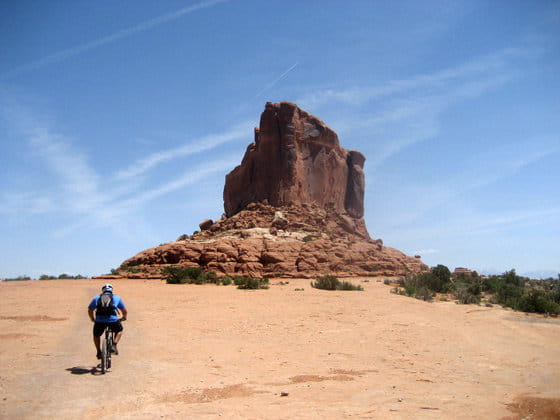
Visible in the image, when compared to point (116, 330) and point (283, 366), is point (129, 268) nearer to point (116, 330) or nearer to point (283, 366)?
point (116, 330)

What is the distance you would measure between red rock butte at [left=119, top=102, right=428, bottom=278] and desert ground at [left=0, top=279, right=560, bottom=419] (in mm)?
20231

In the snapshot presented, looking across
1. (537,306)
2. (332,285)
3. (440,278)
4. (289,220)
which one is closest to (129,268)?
(289,220)

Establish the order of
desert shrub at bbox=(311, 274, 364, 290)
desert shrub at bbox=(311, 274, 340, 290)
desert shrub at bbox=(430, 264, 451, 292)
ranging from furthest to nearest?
1. desert shrub at bbox=(430, 264, 451, 292)
2. desert shrub at bbox=(311, 274, 340, 290)
3. desert shrub at bbox=(311, 274, 364, 290)

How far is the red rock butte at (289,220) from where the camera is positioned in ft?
114

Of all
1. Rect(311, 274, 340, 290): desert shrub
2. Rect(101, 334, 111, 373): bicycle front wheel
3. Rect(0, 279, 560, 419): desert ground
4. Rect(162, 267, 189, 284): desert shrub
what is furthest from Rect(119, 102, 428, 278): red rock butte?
Rect(101, 334, 111, 373): bicycle front wheel

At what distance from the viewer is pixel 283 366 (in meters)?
7.39

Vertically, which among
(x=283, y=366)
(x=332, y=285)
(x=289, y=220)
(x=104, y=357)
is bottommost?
(x=283, y=366)

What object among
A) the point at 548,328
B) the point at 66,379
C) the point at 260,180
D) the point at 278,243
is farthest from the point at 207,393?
the point at 260,180

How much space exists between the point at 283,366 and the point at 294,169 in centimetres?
4370

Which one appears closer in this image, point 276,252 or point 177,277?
point 177,277

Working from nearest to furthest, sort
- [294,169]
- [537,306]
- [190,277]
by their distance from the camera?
[537,306], [190,277], [294,169]

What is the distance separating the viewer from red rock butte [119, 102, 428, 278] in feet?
114

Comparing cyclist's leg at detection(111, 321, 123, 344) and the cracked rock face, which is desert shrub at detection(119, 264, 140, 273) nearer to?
the cracked rock face

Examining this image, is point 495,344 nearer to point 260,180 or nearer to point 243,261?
point 243,261
